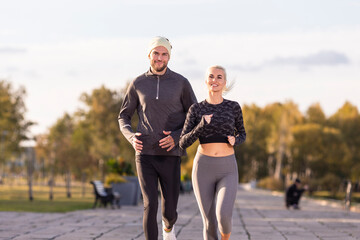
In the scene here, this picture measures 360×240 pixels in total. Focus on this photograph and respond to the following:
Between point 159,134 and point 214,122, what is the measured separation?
0.59m

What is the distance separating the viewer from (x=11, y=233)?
33.4 ft

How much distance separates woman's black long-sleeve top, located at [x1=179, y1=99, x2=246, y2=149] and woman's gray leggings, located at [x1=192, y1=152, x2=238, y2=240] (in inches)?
7.6

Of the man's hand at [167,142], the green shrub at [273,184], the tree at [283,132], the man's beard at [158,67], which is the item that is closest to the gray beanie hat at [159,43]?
the man's beard at [158,67]

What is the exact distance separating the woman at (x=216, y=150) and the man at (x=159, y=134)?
288mm

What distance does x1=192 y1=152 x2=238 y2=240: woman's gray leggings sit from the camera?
605 centimetres

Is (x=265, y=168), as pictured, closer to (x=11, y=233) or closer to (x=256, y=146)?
(x=256, y=146)

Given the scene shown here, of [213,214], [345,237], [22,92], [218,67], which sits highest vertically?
[22,92]

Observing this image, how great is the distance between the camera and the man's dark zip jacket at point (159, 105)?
639 centimetres

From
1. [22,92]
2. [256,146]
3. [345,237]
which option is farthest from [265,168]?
[345,237]

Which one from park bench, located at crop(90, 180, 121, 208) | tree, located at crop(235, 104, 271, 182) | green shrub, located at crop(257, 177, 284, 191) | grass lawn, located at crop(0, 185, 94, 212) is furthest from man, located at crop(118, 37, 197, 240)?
tree, located at crop(235, 104, 271, 182)

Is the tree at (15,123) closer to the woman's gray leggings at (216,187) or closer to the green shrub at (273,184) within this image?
the green shrub at (273,184)

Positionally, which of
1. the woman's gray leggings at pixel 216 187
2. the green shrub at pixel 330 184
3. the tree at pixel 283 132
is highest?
the tree at pixel 283 132

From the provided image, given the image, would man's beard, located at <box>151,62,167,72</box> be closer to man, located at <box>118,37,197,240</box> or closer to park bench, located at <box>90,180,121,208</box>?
man, located at <box>118,37,197,240</box>

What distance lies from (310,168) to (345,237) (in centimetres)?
7315
